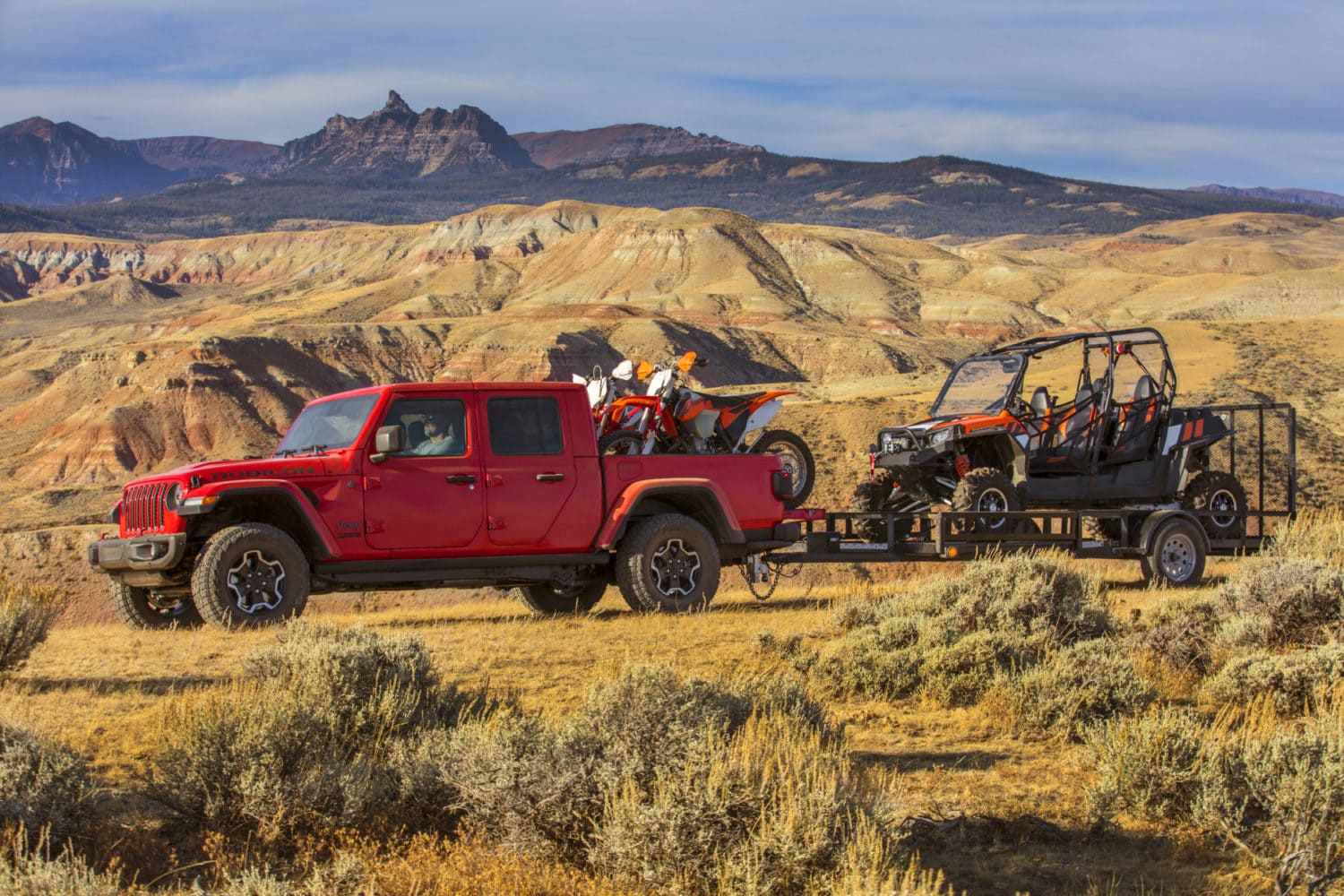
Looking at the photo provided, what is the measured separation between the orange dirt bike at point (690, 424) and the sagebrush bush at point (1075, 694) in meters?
4.95

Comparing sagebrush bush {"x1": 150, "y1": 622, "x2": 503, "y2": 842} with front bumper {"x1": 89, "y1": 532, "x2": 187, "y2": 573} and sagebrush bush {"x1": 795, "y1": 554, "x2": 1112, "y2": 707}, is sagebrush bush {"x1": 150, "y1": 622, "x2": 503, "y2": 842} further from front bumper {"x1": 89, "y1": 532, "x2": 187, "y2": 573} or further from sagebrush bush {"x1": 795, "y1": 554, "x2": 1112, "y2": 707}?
front bumper {"x1": 89, "y1": 532, "x2": 187, "y2": 573}

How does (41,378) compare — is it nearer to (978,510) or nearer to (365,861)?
(978,510)

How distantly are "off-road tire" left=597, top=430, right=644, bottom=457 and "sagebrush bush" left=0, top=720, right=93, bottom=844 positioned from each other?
752 centimetres

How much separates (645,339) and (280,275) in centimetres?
10806

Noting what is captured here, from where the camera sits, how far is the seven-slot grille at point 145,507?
10.3 meters

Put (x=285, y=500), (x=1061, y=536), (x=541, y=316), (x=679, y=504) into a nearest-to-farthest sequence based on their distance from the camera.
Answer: (x=285, y=500) < (x=679, y=504) < (x=1061, y=536) < (x=541, y=316)

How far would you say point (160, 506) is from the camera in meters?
10.3

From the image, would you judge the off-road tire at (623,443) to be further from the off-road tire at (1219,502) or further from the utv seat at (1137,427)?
the off-road tire at (1219,502)

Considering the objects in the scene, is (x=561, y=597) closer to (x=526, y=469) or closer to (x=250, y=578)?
(x=526, y=469)

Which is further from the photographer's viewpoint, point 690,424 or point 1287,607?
point 690,424

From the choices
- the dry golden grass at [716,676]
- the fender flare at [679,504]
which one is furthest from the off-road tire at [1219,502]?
the fender flare at [679,504]

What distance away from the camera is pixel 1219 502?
15.1 meters

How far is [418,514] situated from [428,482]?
26 cm

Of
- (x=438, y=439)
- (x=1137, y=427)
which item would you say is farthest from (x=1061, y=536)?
(x=438, y=439)
